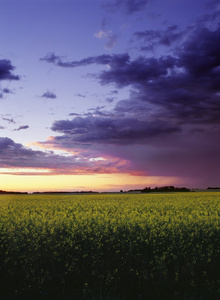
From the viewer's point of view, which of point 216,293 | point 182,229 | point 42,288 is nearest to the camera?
point 42,288

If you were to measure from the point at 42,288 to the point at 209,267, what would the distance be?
182 inches

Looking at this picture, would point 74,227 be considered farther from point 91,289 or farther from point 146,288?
point 146,288

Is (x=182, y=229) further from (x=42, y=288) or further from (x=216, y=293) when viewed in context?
(x=42, y=288)

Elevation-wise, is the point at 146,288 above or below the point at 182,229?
below

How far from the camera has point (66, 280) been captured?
28.7ft

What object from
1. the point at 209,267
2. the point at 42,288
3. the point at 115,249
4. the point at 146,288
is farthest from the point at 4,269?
the point at 209,267

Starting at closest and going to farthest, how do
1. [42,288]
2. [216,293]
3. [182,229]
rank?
1. [42,288]
2. [216,293]
3. [182,229]

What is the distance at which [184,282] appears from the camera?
30.4ft

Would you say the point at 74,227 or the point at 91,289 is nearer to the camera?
the point at 91,289

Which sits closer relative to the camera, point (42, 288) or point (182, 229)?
point (42, 288)

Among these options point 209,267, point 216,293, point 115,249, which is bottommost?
point 216,293

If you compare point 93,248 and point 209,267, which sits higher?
point 93,248

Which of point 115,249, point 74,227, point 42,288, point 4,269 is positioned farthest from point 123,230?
point 4,269

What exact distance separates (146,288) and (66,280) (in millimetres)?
2116
